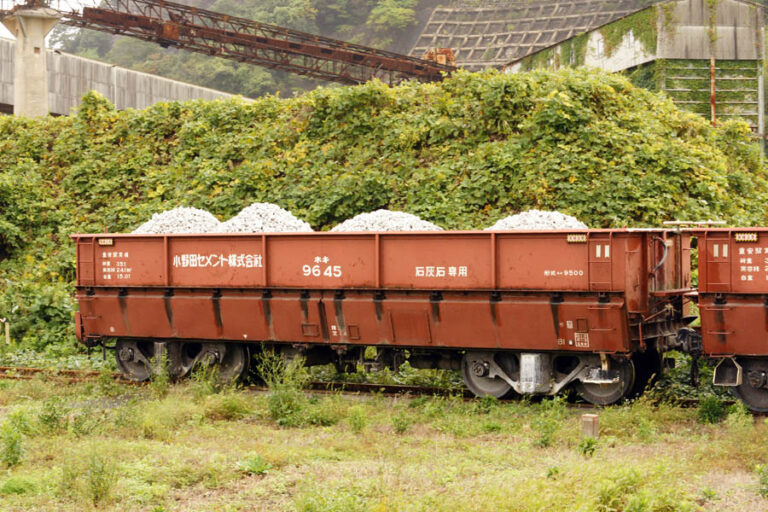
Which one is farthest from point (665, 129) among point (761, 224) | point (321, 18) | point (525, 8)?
point (321, 18)

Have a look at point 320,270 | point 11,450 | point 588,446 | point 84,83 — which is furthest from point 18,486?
point 84,83

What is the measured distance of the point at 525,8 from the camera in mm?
85938

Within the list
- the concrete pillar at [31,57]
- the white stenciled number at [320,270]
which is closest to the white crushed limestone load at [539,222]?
the white stenciled number at [320,270]

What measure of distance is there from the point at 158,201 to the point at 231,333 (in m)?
11.8

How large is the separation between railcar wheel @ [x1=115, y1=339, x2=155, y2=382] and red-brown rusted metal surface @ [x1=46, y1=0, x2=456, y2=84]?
955 inches

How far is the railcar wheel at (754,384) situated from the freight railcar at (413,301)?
4.68 feet

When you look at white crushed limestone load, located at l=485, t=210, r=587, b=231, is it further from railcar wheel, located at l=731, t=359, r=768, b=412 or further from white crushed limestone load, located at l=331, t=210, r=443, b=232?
railcar wheel, located at l=731, t=359, r=768, b=412

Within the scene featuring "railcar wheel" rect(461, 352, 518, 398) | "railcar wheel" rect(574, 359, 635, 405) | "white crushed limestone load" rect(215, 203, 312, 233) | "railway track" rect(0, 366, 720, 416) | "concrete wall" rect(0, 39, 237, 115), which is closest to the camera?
"railcar wheel" rect(574, 359, 635, 405)

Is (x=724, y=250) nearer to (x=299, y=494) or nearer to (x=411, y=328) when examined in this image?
(x=411, y=328)

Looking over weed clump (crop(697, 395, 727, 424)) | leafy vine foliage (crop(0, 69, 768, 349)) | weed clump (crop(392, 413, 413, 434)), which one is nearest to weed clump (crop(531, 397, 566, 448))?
weed clump (crop(392, 413, 413, 434))

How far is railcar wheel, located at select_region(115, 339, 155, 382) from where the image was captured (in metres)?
16.5

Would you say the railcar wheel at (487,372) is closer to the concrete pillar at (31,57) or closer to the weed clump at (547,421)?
the weed clump at (547,421)

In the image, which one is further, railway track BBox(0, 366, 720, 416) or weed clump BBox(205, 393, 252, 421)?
railway track BBox(0, 366, 720, 416)

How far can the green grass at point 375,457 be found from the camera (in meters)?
7.84
